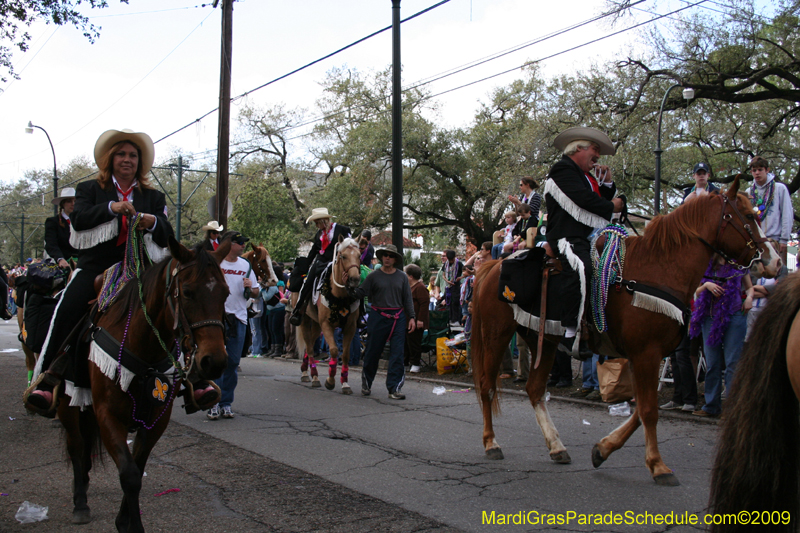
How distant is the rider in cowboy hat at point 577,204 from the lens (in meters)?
5.55

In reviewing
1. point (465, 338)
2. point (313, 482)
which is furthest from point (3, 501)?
point (465, 338)

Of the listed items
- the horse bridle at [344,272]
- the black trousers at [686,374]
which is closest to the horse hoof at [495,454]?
the black trousers at [686,374]

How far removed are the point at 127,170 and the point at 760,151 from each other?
24.2 m

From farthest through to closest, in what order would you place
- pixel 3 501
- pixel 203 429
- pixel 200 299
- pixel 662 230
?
pixel 203 429, pixel 662 230, pixel 3 501, pixel 200 299

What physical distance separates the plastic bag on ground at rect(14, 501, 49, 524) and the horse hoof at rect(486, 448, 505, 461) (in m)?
3.67

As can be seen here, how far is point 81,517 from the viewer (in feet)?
14.1

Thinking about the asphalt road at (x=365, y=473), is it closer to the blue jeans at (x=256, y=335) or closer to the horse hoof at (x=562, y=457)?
the horse hoof at (x=562, y=457)

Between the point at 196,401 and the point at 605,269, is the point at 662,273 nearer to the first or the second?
the point at 605,269

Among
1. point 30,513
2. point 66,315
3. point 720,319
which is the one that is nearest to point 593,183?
point 720,319

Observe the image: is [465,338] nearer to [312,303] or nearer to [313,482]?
[312,303]

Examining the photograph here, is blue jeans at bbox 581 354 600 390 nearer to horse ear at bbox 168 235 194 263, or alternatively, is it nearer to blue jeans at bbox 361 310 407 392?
blue jeans at bbox 361 310 407 392

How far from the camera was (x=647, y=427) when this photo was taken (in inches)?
201

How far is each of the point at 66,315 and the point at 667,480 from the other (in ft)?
15.3

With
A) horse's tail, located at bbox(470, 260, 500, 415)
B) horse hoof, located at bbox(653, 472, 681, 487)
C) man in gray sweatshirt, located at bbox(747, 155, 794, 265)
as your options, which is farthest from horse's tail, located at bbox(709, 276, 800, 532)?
man in gray sweatshirt, located at bbox(747, 155, 794, 265)
